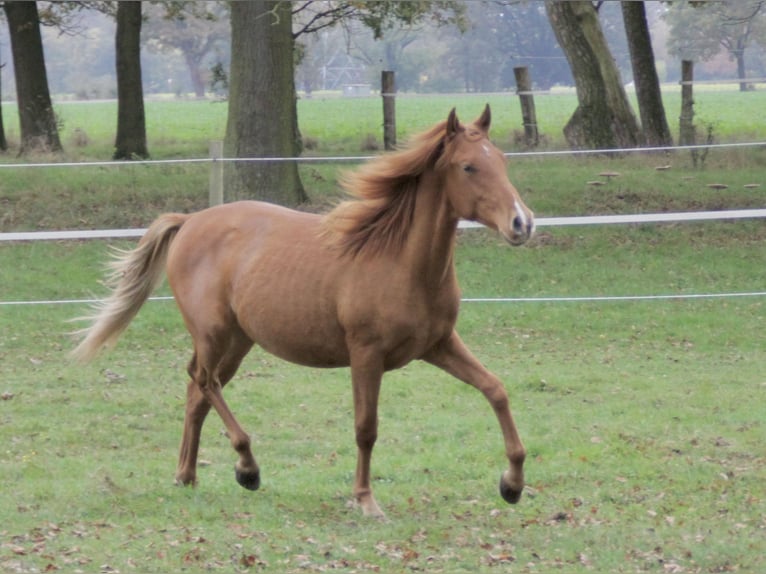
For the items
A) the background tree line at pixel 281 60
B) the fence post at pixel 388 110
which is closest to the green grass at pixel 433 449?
the background tree line at pixel 281 60

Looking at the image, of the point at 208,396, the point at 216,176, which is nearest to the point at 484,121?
the point at 208,396

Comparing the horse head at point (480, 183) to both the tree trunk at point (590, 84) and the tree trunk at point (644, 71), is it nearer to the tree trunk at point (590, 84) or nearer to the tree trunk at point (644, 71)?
the tree trunk at point (590, 84)

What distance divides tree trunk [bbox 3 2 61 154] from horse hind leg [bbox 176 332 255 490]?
45.2 feet

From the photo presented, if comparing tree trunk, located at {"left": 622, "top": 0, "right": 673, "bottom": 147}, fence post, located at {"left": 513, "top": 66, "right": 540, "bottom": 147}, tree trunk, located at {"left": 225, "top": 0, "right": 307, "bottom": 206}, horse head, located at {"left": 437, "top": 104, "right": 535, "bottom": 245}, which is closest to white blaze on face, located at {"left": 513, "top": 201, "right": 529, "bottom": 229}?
horse head, located at {"left": 437, "top": 104, "right": 535, "bottom": 245}

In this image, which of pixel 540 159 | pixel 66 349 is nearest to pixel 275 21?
pixel 66 349

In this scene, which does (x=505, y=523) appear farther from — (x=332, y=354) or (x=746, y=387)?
(x=746, y=387)

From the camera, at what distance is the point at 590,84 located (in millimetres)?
20250

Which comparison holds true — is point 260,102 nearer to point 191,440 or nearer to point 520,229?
point 191,440

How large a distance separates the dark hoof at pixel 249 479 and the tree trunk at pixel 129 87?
47.3 ft

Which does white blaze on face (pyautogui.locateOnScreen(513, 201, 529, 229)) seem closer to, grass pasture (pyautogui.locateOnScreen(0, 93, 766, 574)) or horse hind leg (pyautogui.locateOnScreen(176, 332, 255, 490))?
grass pasture (pyautogui.locateOnScreen(0, 93, 766, 574))

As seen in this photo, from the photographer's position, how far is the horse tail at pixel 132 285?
7426 mm

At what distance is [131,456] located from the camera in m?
7.73

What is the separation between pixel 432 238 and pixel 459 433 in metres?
2.42

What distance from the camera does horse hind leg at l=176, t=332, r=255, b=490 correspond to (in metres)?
6.71
